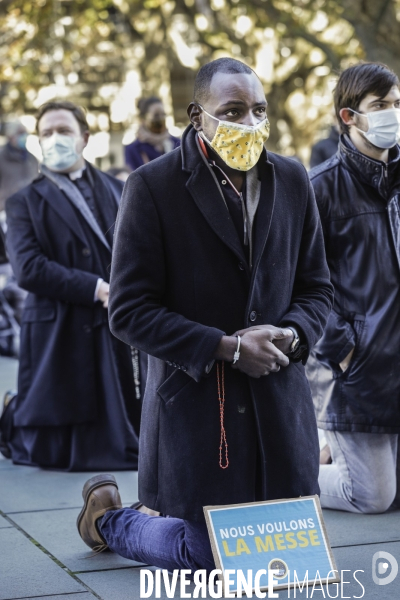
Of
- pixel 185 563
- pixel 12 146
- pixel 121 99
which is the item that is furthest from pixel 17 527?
pixel 121 99

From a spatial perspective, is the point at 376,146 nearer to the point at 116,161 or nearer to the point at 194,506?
the point at 194,506

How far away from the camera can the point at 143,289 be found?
4074 millimetres

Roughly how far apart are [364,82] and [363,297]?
1.07 m

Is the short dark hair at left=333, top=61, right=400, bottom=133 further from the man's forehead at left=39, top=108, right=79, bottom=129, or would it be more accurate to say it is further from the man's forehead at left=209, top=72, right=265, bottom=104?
the man's forehead at left=39, top=108, right=79, bottom=129

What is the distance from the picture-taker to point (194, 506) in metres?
4.04

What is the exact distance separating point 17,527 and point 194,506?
1554 millimetres

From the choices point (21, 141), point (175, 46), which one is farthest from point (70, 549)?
point (175, 46)

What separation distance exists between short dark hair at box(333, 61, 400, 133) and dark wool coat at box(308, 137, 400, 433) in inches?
10.2

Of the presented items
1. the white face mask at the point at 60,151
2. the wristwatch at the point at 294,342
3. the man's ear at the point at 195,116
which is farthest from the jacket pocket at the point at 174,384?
the white face mask at the point at 60,151

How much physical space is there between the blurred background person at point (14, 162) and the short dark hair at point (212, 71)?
933cm

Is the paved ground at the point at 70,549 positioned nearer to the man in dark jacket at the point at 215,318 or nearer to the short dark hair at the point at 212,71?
the man in dark jacket at the point at 215,318

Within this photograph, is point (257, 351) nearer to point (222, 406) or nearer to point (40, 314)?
point (222, 406)

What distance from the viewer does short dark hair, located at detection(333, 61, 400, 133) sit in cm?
550

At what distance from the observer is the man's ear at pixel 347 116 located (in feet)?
18.4
